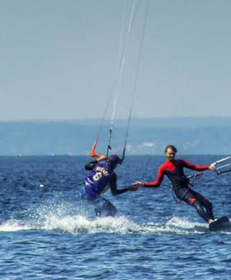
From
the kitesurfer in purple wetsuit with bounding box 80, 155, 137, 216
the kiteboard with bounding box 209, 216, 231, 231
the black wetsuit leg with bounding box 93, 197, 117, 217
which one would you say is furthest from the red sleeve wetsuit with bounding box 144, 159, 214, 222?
the black wetsuit leg with bounding box 93, 197, 117, 217

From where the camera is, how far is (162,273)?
24188 millimetres

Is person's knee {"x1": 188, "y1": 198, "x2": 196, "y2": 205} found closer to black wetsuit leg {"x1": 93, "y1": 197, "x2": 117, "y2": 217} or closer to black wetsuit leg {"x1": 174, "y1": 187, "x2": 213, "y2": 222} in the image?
black wetsuit leg {"x1": 174, "y1": 187, "x2": 213, "y2": 222}

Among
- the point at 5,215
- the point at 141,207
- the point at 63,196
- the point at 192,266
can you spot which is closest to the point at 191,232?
the point at 192,266

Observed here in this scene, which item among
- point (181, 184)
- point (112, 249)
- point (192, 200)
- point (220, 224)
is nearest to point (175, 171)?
point (181, 184)

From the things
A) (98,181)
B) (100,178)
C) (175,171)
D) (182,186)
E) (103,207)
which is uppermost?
(175,171)

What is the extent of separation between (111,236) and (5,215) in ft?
45.6

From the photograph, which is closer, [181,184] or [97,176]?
[181,184]

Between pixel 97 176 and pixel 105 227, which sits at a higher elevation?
pixel 97 176

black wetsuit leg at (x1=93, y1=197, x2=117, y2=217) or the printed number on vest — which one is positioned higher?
the printed number on vest

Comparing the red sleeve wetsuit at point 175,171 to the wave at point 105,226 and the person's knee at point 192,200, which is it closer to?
the person's knee at point 192,200

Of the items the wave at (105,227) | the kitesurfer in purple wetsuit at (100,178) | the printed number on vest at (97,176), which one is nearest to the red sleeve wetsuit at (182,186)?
the wave at (105,227)

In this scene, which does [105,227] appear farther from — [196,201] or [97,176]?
[196,201]

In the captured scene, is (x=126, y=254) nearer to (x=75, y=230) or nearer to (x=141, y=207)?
(x=75, y=230)

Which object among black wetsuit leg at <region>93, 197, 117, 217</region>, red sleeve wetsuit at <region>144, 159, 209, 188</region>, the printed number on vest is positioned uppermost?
red sleeve wetsuit at <region>144, 159, 209, 188</region>
